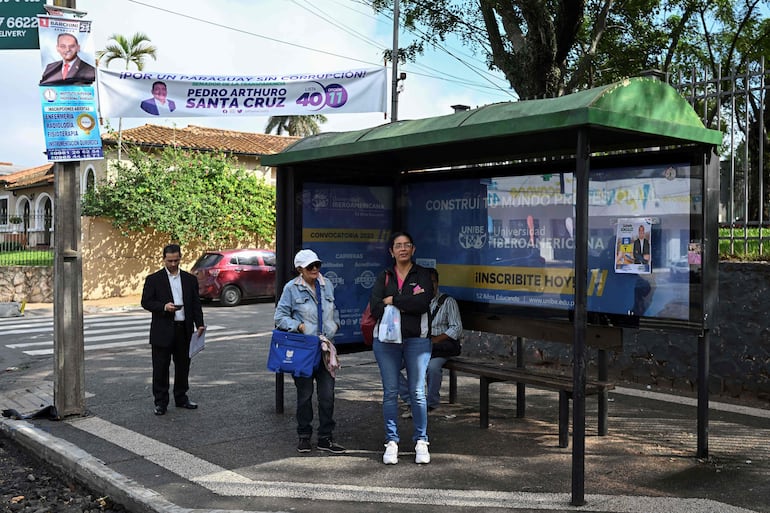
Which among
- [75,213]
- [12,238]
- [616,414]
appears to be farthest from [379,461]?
[12,238]

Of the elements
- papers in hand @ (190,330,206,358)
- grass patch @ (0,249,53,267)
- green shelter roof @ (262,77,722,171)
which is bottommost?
papers in hand @ (190,330,206,358)

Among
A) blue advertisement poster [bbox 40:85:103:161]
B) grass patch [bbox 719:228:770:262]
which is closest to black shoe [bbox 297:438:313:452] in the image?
blue advertisement poster [bbox 40:85:103:161]

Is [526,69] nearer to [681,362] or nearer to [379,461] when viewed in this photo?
[681,362]

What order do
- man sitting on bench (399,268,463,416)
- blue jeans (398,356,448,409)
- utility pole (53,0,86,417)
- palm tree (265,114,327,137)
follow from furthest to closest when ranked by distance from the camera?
1. palm tree (265,114,327,137)
2. utility pole (53,0,86,417)
3. blue jeans (398,356,448,409)
4. man sitting on bench (399,268,463,416)

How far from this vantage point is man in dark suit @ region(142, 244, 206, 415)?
7738 millimetres

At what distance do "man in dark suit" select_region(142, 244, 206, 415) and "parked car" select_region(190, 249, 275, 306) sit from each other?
1275 centimetres

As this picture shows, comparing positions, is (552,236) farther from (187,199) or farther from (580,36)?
(187,199)

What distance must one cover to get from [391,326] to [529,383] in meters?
1.44

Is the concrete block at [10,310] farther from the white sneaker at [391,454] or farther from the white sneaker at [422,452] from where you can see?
the white sneaker at [422,452]

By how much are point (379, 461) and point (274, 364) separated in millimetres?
1165

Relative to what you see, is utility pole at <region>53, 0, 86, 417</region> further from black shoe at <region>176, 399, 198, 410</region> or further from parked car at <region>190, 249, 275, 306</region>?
parked car at <region>190, 249, 275, 306</region>

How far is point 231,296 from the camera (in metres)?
21.0

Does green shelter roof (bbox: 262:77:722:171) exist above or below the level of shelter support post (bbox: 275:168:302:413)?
above

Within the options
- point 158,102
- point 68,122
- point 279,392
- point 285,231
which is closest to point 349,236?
point 285,231
